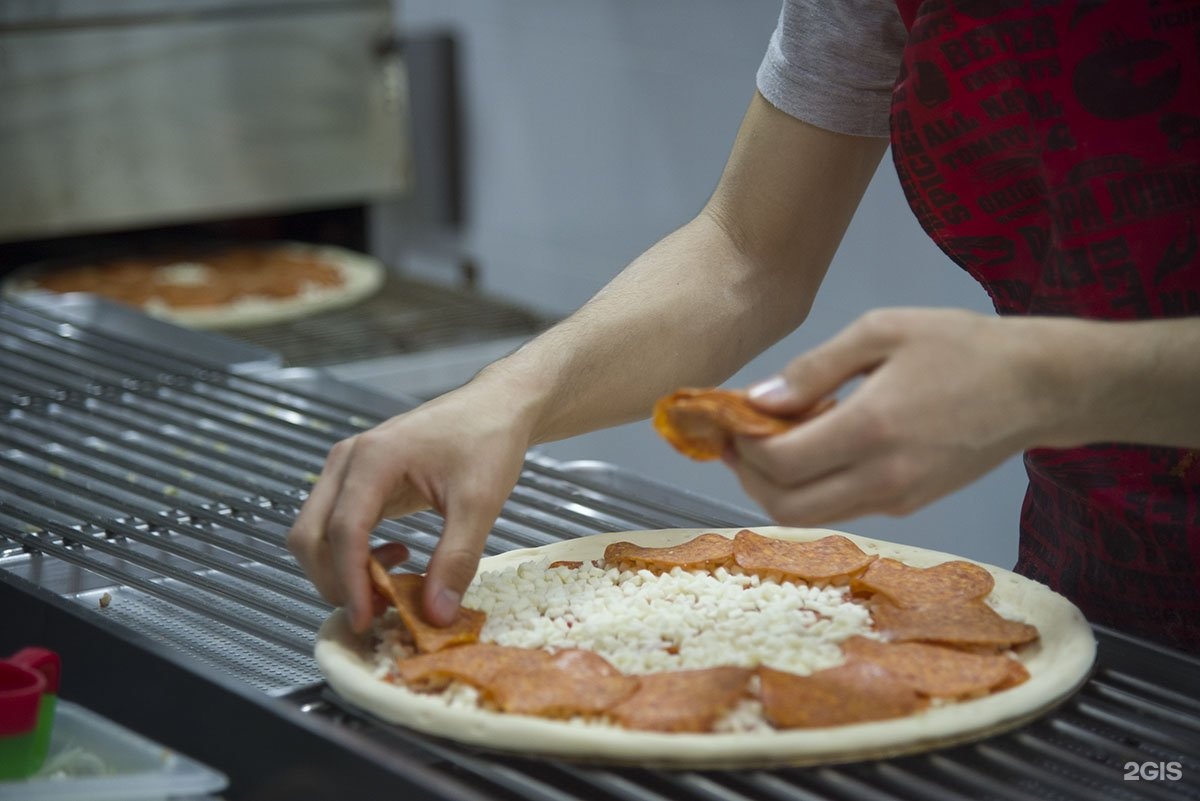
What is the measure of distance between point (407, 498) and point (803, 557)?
13.0 inches

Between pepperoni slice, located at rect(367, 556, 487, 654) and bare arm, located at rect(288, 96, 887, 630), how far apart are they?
2cm

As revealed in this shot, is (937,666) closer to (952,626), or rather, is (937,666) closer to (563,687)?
(952,626)

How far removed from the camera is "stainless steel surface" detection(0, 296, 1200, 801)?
0.92 meters

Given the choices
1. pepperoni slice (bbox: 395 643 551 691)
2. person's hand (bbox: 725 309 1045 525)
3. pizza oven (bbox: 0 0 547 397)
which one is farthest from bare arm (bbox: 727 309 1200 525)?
pizza oven (bbox: 0 0 547 397)

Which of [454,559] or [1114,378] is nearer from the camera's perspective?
[1114,378]

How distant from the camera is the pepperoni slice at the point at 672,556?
1208mm

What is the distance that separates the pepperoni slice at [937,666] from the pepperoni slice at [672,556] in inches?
6.9

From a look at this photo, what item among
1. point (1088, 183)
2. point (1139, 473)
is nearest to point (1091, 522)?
point (1139, 473)

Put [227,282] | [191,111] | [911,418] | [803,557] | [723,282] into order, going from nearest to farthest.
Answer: [911,418]
[803,557]
[723,282]
[227,282]
[191,111]

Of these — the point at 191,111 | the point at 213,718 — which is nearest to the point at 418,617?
the point at 213,718

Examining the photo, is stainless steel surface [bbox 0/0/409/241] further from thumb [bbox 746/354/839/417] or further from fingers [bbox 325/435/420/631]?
thumb [bbox 746/354/839/417]

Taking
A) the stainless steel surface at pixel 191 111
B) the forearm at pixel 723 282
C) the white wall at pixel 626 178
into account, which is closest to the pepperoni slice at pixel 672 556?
the forearm at pixel 723 282

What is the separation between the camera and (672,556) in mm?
1220

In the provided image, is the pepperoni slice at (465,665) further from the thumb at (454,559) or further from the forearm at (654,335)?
the forearm at (654,335)
